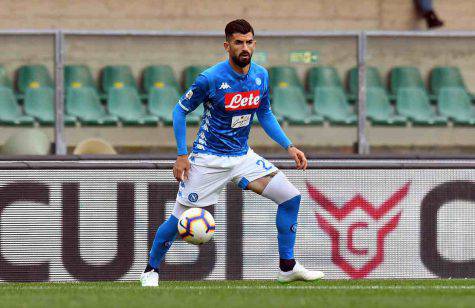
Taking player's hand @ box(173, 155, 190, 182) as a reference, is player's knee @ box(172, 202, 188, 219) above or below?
below

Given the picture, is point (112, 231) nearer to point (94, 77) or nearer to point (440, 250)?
point (94, 77)

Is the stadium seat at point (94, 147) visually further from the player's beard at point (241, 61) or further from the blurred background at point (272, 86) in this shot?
the player's beard at point (241, 61)

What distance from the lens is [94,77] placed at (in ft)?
37.6

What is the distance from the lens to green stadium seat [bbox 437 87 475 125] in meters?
11.8

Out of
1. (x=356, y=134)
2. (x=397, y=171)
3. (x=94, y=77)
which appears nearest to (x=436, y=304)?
(x=397, y=171)

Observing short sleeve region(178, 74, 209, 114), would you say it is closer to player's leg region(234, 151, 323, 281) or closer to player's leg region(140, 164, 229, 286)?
player's leg region(140, 164, 229, 286)

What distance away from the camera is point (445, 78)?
12.1m

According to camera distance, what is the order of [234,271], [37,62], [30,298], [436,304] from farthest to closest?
[37,62] < [234,271] < [30,298] < [436,304]

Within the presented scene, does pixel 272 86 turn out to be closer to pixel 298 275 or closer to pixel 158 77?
pixel 158 77

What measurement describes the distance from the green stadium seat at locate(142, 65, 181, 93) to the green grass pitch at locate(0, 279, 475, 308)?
2.67 meters

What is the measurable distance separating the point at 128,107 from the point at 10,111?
120cm

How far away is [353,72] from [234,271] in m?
2.50


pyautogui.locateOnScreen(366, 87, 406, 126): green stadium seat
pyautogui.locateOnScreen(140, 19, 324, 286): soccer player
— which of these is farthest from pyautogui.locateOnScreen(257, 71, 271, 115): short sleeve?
pyautogui.locateOnScreen(366, 87, 406, 126): green stadium seat

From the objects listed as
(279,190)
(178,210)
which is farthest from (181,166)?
(279,190)
